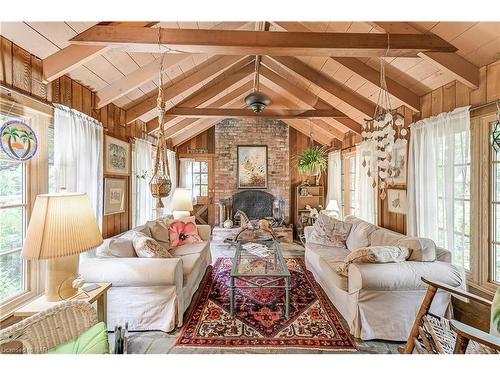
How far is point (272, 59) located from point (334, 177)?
9.73ft

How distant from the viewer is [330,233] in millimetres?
3637

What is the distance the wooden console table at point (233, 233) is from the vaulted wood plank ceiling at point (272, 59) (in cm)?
276

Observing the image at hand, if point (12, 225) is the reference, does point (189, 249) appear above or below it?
below

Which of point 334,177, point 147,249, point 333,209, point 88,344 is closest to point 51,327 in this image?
point 88,344

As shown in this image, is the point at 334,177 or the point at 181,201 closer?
the point at 181,201

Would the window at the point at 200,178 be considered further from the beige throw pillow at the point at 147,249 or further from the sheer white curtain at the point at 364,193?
the beige throw pillow at the point at 147,249

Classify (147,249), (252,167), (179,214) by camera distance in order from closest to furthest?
(147,249), (179,214), (252,167)

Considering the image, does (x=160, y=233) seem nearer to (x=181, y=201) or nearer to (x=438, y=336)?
(x=181, y=201)

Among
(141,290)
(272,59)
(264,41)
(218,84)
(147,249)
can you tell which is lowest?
(141,290)

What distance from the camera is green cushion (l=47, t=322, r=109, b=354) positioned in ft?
3.49

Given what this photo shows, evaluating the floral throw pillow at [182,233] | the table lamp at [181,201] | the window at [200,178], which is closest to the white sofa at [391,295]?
the floral throw pillow at [182,233]
